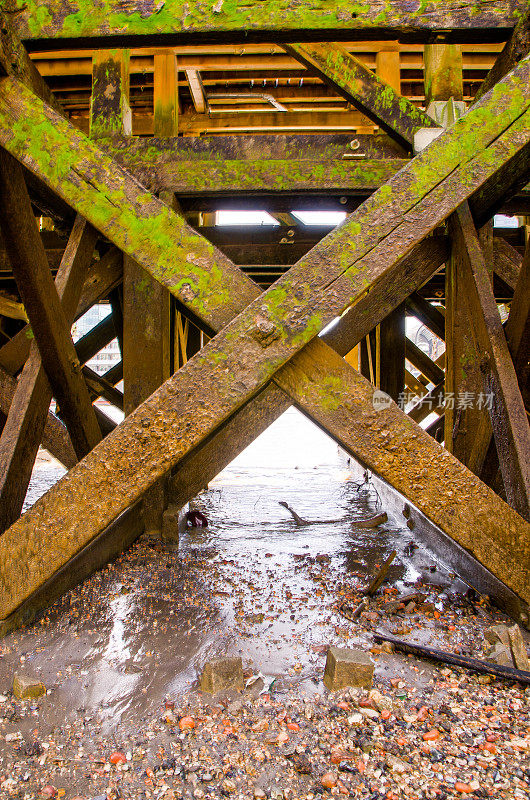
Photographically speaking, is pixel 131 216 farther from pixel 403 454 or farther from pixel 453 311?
pixel 453 311

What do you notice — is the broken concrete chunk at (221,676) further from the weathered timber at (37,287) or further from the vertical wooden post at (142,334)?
the vertical wooden post at (142,334)

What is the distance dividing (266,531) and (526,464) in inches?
91.4

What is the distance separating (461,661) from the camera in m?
1.68

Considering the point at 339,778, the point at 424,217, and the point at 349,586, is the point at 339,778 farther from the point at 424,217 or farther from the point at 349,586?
Answer: the point at 424,217

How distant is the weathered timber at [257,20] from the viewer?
1552 mm

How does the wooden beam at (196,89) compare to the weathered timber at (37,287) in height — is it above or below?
above

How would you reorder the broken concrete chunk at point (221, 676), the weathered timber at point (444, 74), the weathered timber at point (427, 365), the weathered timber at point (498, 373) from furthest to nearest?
the weathered timber at point (427, 365), the weathered timber at point (444, 74), the weathered timber at point (498, 373), the broken concrete chunk at point (221, 676)

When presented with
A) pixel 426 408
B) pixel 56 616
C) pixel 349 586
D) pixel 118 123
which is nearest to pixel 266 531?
pixel 349 586

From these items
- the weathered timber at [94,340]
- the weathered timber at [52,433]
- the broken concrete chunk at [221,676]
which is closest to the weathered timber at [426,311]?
the weathered timber at [94,340]

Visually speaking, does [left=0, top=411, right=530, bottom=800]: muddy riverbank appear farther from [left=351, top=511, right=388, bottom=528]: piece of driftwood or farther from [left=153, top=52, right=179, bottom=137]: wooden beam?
[left=153, top=52, right=179, bottom=137]: wooden beam

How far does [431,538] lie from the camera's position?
316 cm

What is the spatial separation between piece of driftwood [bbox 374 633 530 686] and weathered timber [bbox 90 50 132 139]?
2.98 metres

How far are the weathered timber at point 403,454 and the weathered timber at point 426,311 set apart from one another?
303cm

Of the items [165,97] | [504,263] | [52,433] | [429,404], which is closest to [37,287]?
[52,433]
